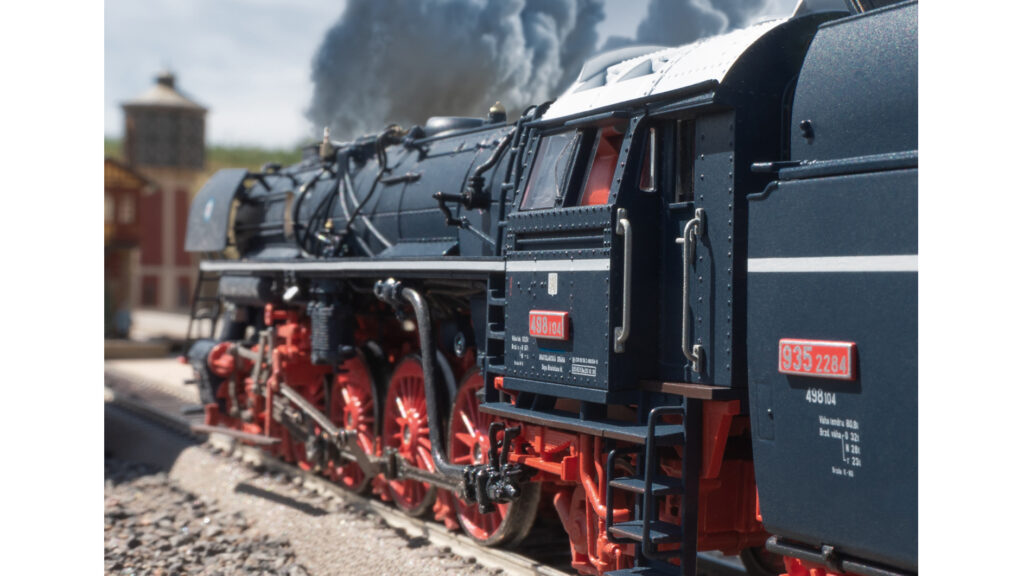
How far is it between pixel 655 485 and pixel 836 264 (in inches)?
67.9

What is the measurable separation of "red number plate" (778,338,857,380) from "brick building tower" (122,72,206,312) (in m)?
32.6

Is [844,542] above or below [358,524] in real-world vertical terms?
above

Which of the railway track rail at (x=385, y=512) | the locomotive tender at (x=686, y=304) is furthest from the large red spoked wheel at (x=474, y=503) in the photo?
the railway track rail at (x=385, y=512)

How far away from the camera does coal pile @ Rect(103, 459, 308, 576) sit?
799 cm

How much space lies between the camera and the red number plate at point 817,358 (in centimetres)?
443

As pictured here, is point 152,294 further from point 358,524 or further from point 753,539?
point 753,539

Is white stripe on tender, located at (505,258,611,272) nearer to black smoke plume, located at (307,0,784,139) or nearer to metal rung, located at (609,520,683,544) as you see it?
metal rung, located at (609,520,683,544)

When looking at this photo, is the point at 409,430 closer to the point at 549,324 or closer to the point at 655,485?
the point at 549,324

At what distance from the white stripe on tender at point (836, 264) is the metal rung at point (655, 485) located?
1.28 meters

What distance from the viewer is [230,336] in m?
12.7

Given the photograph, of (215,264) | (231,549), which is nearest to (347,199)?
(215,264)

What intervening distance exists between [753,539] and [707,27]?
1242cm

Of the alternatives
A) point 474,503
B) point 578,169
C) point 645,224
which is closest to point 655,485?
point 645,224

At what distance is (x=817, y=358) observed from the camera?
4609 millimetres
